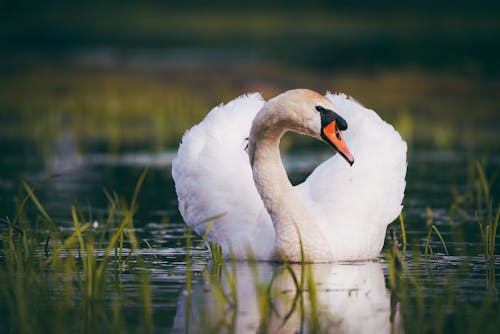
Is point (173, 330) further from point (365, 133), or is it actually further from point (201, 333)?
point (365, 133)

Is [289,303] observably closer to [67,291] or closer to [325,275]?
[325,275]

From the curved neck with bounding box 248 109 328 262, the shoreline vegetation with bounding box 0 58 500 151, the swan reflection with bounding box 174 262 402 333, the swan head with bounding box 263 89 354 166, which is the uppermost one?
the shoreline vegetation with bounding box 0 58 500 151

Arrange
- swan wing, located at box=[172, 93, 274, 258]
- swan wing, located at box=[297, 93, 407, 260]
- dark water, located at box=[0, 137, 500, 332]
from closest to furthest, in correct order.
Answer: dark water, located at box=[0, 137, 500, 332], swan wing, located at box=[297, 93, 407, 260], swan wing, located at box=[172, 93, 274, 258]

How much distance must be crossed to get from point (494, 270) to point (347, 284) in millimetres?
1063

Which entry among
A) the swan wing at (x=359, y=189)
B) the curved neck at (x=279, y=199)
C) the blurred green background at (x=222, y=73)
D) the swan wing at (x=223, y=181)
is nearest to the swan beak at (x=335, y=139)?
the curved neck at (x=279, y=199)

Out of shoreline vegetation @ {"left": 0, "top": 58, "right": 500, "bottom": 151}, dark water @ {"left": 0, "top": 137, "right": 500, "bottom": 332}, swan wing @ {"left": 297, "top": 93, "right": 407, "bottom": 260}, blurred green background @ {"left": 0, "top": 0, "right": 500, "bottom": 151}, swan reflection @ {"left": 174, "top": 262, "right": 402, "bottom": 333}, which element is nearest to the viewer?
swan reflection @ {"left": 174, "top": 262, "right": 402, "bottom": 333}

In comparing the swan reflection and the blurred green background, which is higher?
the blurred green background

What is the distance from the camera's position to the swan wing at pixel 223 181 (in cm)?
942

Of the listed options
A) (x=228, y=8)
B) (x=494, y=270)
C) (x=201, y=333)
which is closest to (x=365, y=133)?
(x=494, y=270)

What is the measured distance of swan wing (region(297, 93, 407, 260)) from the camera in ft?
30.5

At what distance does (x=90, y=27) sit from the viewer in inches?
1811

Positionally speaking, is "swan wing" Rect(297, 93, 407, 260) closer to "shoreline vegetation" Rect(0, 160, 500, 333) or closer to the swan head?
"shoreline vegetation" Rect(0, 160, 500, 333)

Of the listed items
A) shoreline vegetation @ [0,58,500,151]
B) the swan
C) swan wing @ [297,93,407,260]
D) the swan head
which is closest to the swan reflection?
the swan

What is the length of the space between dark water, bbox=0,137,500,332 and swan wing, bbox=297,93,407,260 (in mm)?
232
